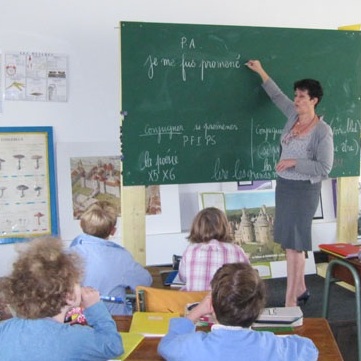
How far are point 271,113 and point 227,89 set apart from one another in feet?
1.30

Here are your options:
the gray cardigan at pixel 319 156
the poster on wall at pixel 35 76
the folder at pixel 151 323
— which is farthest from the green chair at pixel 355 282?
the poster on wall at pixel 35 76

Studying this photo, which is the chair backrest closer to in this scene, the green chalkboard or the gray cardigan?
the green chalkboard

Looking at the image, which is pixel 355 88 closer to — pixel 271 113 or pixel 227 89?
pixel 271 113

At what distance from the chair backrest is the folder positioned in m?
0.06

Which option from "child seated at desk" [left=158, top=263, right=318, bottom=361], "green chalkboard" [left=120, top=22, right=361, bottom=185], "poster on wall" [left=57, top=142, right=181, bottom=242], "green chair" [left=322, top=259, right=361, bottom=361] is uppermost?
"green chalkboard" [left=120, top=22, right=361, bottom=185]

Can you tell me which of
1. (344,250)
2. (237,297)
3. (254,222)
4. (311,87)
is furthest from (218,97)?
(237,297)

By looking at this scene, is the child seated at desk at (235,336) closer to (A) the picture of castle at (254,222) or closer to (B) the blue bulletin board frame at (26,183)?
(B) the blue bulletin board frame at (26,183)

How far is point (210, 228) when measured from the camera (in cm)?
279

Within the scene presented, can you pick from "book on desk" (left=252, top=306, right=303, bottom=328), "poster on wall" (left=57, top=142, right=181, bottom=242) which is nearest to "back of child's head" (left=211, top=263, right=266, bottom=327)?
"book on desk" (left=252, top=306, right=303, bottom=328)

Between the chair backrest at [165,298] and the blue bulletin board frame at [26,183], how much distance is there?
2383mm

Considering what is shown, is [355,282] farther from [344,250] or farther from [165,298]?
[165,298]

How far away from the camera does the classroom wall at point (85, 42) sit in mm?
4344

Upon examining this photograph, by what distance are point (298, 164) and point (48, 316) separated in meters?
2.43

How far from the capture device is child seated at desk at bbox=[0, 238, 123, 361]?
5.12ft
